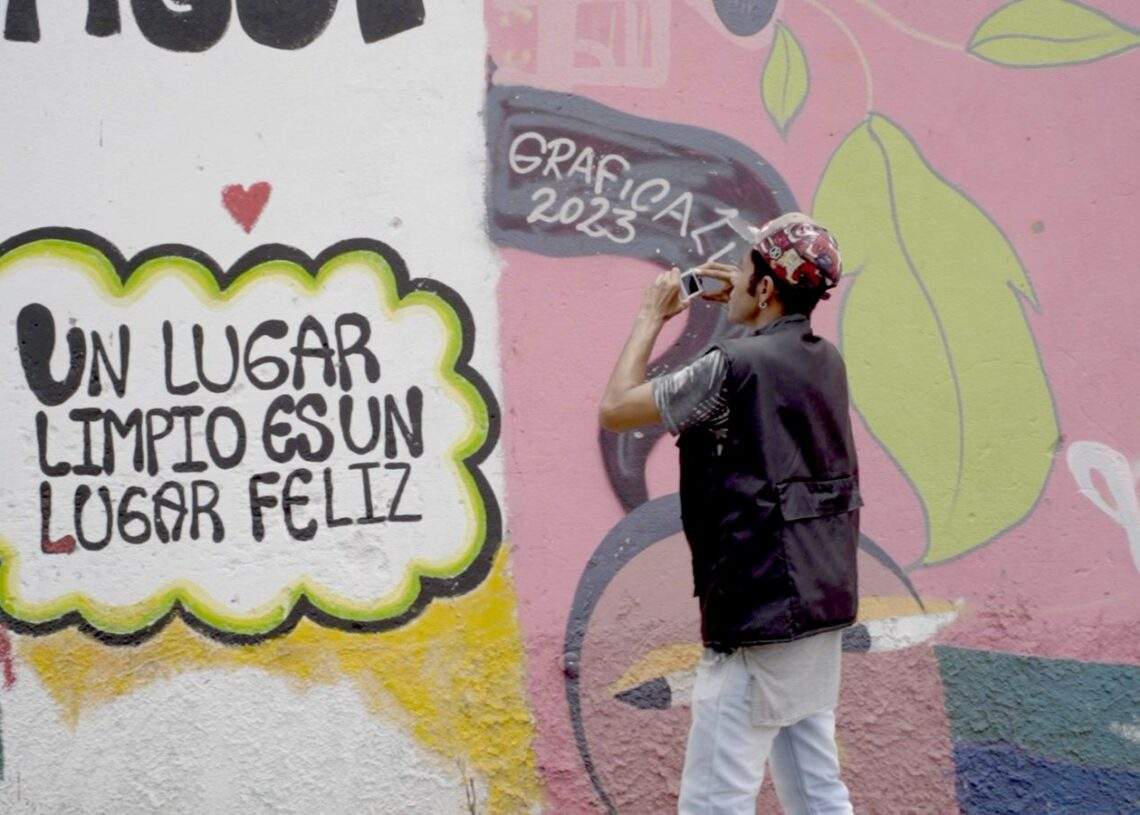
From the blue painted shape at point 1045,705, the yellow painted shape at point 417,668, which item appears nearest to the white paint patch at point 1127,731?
the blue painted shape at point 1045,705

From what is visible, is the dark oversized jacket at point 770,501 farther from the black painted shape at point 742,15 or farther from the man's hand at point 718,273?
the black painted shape at point 742,15

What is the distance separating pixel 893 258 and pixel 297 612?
2.03 meters

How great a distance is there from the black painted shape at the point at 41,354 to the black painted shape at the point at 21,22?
0.74m

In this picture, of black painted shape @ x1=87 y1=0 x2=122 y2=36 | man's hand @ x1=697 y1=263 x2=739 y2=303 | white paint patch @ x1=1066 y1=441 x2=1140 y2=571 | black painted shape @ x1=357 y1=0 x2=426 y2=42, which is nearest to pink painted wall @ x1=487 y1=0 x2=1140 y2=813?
white paint patch @ x1=1066 y1=441 x2=1140 y2=571

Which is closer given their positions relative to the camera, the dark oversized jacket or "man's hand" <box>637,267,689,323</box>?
the dark oversized jacket

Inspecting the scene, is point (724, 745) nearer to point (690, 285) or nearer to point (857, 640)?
point (690, 285)

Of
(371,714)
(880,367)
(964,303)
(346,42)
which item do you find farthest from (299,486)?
(964,303)

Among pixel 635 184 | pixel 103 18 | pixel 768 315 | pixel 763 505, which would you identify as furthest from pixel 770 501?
pixel 103 18

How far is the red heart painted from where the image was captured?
3811mm

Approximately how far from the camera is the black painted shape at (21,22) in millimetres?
3742

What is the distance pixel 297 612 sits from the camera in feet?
12.4

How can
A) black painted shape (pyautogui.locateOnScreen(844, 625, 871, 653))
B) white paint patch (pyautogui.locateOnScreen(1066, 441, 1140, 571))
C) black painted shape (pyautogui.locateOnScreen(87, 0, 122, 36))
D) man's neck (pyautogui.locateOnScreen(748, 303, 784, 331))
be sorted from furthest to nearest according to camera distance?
1. white paint patch (pyautogui.locateOnScreen(1066, 441, 1140, 571))
2. black painted shape (pyautogui.locateOnScreen(844, 625, 871, 653))
3. black painted shape (pyautogui.locateOnScreen(87, 0, 122, 36))
4. man's neck (pyautogui.locateOnScreen(748, 303, 784, 331))

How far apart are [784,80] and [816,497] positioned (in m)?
1.62

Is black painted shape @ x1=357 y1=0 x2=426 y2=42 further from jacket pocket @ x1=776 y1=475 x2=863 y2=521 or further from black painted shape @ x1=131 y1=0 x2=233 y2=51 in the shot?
jacket pocket @ x1=776 y1=475 x2=863 y2=521
